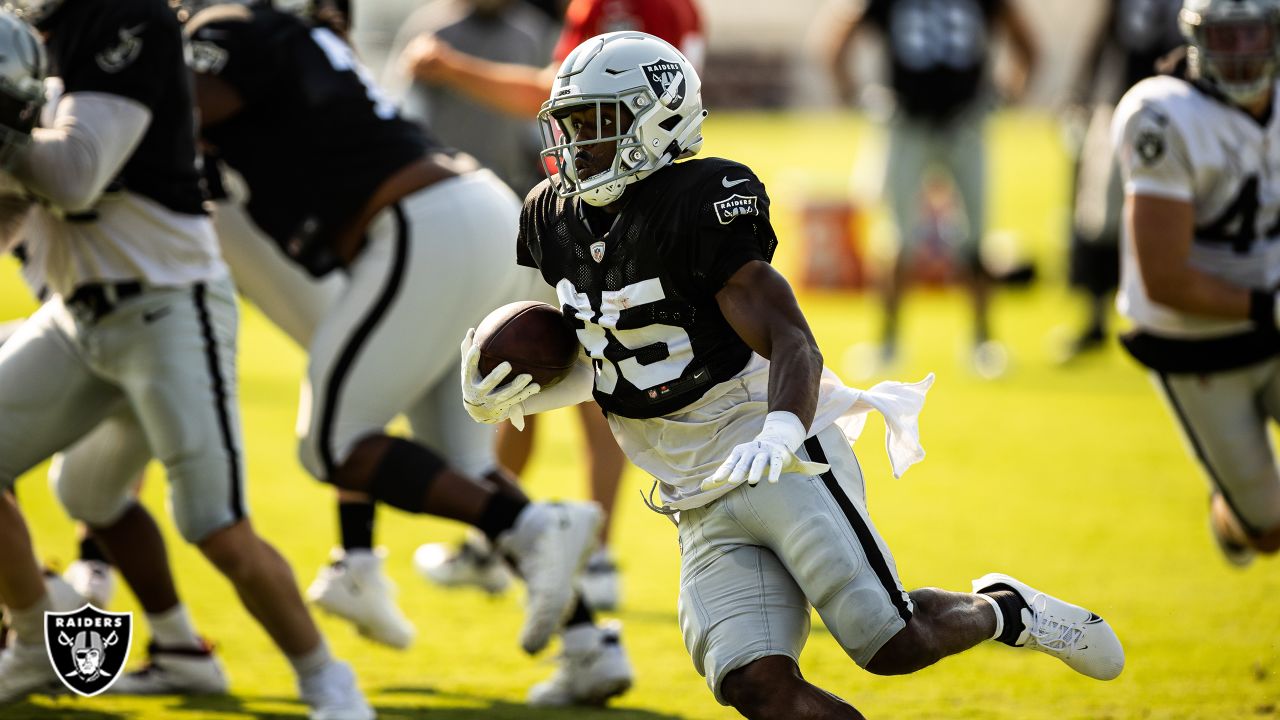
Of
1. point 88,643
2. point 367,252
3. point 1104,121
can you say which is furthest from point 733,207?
point 1104,121

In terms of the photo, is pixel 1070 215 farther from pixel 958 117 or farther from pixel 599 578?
pixel 599 578

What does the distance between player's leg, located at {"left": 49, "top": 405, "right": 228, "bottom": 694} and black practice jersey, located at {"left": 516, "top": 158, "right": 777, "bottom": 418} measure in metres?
1.56

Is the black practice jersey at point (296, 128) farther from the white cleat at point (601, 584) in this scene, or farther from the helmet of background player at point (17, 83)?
the white cleat at point (601, 584)

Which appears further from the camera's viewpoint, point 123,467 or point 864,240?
point 864,240

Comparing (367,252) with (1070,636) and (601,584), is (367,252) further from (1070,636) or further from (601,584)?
(1070,636)

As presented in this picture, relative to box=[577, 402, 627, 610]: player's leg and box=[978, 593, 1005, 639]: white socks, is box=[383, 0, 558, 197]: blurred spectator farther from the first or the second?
box=[978, 593, 1005, 639]: white socks

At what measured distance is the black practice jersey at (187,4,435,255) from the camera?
4395 mm

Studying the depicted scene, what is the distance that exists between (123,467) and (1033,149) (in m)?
21.6

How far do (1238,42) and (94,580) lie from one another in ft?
12.0

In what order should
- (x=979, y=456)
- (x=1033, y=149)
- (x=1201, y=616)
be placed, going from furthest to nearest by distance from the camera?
1. (x=1033, y=149)
2. (x=979, y=456)
3. (x=1201, y=616)

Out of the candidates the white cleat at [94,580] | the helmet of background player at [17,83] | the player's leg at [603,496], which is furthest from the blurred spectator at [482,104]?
the helmet of background player at [17,83]

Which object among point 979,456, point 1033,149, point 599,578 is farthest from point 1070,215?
point 1033,149

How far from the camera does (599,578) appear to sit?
5.19 metres

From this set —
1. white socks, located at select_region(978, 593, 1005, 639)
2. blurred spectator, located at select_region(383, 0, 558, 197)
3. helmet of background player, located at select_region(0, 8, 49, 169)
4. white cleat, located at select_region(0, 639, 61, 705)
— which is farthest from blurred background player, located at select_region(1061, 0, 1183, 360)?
white cleat, located at select_region(0, 639, 61, 705)
